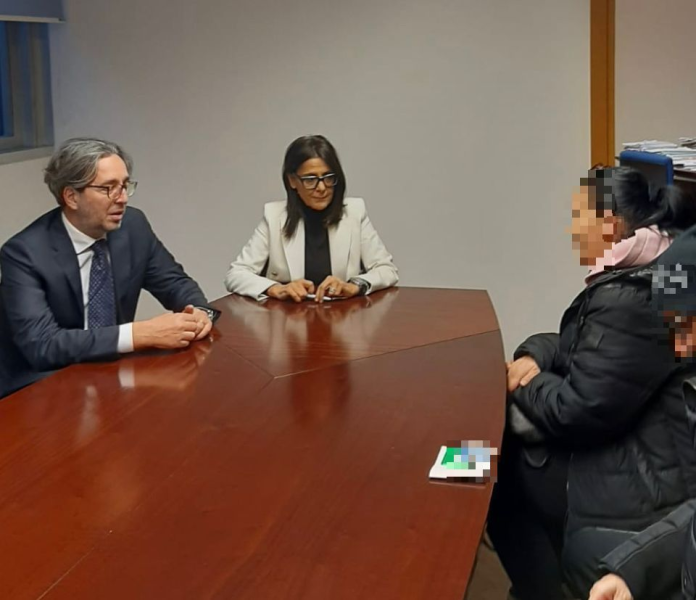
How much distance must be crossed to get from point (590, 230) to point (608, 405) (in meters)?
0.39

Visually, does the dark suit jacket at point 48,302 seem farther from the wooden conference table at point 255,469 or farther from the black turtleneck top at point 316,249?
the black turtleneck top at point 316,249

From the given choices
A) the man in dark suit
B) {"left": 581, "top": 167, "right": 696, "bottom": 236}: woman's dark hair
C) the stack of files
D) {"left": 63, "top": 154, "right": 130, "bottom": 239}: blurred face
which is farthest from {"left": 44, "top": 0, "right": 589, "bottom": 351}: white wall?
{"left": 581, "top": 167, "right": 696, "bottom": 236}: woman's dark hair

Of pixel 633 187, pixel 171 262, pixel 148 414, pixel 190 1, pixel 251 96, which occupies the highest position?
pixel 190 1

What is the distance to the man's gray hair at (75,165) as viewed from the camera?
8.81ft

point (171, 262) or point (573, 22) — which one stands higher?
point (573, 22)

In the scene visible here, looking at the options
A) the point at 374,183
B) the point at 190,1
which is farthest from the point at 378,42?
the point at 190,1

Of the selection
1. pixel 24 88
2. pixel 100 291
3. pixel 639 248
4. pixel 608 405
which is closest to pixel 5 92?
pixel 24 88

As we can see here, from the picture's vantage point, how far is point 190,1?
4363 mm

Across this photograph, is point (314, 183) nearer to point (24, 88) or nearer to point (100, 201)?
point (100, 201)

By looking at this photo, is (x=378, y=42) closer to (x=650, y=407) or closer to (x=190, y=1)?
(x=190, y=1)

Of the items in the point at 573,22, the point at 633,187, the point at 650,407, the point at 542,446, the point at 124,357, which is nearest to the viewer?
the point at 650,407

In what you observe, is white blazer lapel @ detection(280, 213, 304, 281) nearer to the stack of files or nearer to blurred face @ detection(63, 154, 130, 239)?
blurred face @ detection(63, 154, 130, 239)

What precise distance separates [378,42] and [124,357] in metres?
2.25

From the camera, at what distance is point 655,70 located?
407 cm
